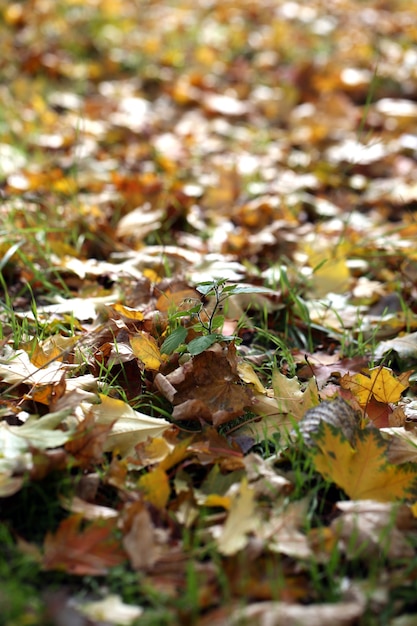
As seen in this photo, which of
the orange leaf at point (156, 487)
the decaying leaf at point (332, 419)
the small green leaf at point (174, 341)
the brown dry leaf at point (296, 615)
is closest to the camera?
the brown dry leaf at point (296, 615)

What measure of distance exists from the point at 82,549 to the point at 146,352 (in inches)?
20.4

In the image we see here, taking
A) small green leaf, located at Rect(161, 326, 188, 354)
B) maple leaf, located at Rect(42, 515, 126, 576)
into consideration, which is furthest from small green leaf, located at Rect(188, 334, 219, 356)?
maple leaf, located at Rect(42, 515, 126, 576)

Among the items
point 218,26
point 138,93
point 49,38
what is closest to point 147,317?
point 138,93

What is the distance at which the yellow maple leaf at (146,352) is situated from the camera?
5.05 feet

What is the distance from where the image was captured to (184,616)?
3.39ft

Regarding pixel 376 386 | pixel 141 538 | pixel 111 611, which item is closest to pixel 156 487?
pixel 141 538

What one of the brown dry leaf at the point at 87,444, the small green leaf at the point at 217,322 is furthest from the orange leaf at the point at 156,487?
the small green leaf at the point at 217,322

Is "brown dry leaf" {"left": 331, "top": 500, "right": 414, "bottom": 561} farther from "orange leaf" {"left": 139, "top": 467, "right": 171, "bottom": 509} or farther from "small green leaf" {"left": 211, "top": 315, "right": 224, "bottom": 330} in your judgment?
"small green leaf" {"left": 211, "top": 315, "right": 224, "bottom": 330}

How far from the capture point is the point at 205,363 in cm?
152

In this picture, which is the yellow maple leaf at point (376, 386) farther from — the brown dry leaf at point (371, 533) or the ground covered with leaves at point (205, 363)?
the brown dry leaf at point (371, 533)

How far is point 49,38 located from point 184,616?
4.29 metres

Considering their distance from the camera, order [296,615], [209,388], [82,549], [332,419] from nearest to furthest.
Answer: [296,615]
[82,549]
[332,419]
[209,388]

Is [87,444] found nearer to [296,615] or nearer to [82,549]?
[82,549]

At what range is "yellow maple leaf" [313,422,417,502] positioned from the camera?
50.0 inches
